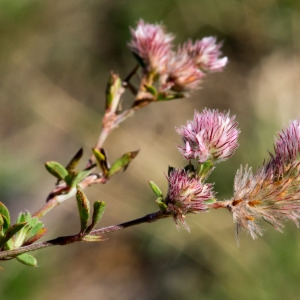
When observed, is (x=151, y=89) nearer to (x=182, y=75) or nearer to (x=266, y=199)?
(x=182, y=75)

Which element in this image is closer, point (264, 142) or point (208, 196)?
point (208, 196)

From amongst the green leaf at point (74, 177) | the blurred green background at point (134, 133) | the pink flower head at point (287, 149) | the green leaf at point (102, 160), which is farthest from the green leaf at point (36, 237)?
the blurred green background at point (134, 133)

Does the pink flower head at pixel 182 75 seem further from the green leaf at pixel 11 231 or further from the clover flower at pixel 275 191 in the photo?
the green leaf at pixel 11 231

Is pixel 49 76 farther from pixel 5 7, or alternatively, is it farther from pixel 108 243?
pixel 108 243

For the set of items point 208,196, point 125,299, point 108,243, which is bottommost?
point 125,299

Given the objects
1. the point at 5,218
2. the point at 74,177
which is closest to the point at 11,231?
the point at 5,218

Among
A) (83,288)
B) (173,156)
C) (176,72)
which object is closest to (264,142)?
(173,156)
